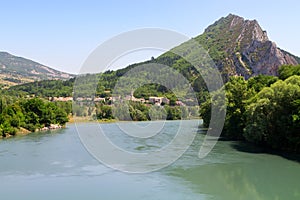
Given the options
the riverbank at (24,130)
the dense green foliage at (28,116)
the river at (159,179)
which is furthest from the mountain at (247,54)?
the river at (159,179)

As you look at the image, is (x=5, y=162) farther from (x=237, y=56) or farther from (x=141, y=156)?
(x=237, y=56)

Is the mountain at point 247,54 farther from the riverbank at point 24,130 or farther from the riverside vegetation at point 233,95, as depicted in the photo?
the riverbank at point 24,130

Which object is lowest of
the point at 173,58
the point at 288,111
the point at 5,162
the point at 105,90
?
the point at 5,162

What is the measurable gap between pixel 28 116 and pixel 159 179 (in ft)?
150

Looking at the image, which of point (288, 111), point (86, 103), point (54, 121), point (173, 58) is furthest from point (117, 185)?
point (173, 58)

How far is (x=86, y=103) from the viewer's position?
103m

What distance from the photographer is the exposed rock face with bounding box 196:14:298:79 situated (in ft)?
458

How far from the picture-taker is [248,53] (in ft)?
513

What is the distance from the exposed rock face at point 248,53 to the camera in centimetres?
13975

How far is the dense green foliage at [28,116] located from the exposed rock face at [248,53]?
3599 inches

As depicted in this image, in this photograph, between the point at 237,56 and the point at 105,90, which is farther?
the point at 237,56

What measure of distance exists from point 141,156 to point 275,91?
1370 cm

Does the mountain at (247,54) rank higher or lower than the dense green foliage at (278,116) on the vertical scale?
higher

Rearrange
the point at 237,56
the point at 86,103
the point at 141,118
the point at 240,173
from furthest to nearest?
the point at 237,56, the point at 86,103, the point at 141,118, the point at 240,173
